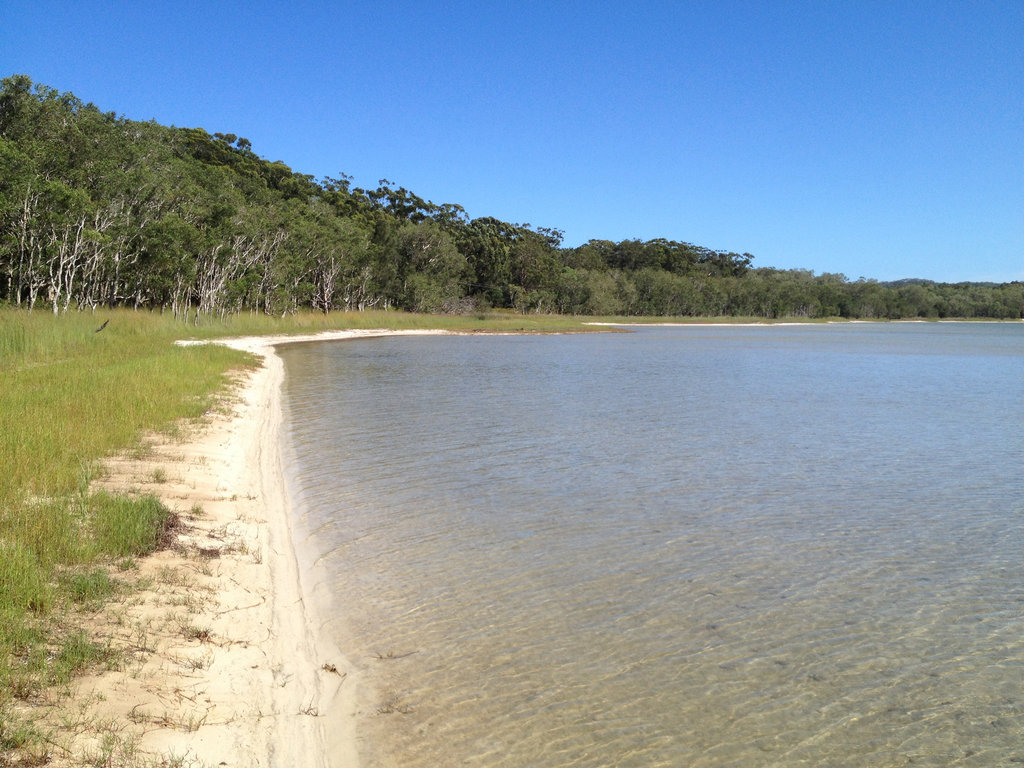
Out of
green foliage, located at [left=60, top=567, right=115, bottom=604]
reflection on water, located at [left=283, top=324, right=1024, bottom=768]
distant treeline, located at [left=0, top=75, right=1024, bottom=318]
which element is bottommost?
reflection on water, located at [left=283, top=324, right=1024, bottom=768]

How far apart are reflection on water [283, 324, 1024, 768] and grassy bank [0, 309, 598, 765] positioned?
69.7 inches

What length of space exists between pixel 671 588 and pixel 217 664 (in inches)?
153

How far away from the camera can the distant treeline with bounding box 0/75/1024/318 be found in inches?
1207

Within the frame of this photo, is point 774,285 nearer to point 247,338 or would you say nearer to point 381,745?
point 247,338

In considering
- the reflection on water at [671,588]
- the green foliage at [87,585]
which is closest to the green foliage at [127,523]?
the green foliage at [87,585]

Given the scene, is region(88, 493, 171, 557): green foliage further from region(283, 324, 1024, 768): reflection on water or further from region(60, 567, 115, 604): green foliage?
region(283, 324, 1024, 768): reflection on water

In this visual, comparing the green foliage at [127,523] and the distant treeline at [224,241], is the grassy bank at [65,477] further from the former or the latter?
the distant treeline at [224,241]

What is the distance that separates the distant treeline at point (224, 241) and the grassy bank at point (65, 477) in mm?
9980

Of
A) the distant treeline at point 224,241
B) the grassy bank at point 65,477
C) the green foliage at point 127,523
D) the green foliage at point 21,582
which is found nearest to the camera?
the grassy bank at point 65,477

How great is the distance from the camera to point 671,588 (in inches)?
267

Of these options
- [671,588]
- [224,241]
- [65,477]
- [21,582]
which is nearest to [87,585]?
[21,582]

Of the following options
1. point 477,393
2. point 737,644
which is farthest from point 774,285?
point 737,644

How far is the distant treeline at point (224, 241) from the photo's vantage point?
30.7 metres

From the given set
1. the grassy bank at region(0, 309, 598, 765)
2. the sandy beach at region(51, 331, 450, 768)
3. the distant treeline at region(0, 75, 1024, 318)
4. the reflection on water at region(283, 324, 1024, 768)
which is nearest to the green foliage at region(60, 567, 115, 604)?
the grassy bank at region(0, 309, 598, 765)
